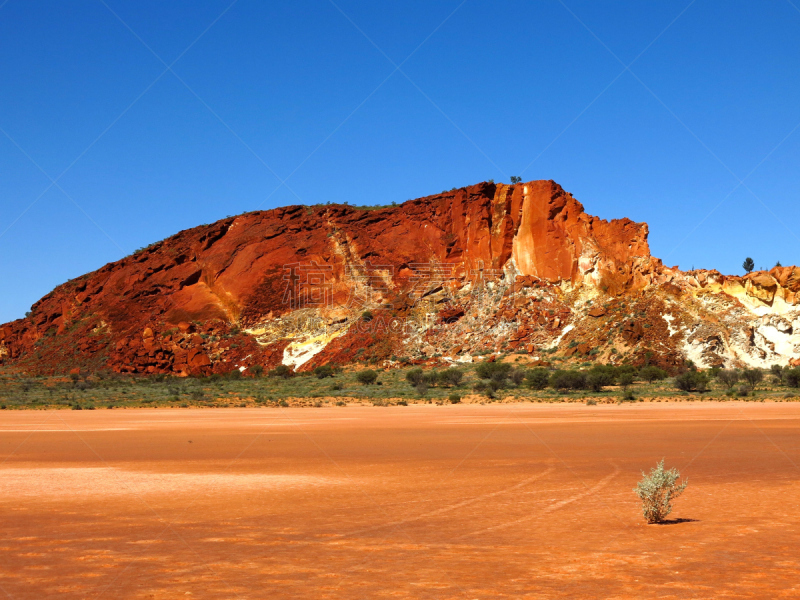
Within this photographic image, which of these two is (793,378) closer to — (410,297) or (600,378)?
(600,378)

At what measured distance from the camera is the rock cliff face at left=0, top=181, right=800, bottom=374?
185ft

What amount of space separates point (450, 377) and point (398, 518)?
42.3 m

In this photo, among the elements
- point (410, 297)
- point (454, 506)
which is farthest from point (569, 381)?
point (454, 506)

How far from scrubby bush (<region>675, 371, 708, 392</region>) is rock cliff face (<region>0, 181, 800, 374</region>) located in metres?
8.79

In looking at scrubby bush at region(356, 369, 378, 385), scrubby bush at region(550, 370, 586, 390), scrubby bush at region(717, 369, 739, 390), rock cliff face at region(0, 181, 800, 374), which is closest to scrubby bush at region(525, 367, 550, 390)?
scrubby bush at region(550, 370, 586, 390)

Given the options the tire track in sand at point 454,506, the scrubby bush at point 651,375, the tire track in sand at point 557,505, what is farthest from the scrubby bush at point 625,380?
the tire track in sand at point 454,506

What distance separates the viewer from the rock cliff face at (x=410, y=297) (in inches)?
2223

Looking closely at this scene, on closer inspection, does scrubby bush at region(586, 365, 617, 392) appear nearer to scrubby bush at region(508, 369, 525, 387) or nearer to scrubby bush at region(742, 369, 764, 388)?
scrubby bush at region(508, 369, 525, 387)

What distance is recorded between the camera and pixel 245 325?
76.4 metres

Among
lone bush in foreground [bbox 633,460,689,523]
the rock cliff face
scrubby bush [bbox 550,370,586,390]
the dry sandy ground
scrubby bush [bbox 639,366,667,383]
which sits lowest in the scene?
the dry sandy ground

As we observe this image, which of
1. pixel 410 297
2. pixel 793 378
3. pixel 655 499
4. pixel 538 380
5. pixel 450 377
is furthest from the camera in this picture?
pixel 410 297

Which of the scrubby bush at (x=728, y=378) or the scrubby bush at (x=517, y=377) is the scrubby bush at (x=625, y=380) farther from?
the scrubby bush at (x=517, y=377)

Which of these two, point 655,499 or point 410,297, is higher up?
point 410,297

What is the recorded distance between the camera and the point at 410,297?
7206cm
